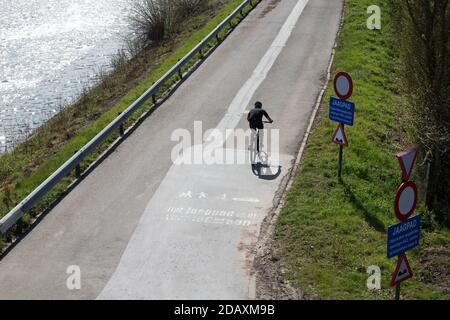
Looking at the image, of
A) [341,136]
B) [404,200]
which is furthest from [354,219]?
[404,200]

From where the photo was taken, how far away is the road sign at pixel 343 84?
15.0m

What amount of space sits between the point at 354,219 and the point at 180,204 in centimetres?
374

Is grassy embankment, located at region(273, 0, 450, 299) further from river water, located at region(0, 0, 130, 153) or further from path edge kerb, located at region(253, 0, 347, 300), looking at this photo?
river water, located at region(0, 0, 130, 153)

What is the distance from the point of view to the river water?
1197 inches

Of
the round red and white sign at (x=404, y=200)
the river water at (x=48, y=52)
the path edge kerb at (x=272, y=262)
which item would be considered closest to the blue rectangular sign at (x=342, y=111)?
the path edge kerb at (x=272, y=262)

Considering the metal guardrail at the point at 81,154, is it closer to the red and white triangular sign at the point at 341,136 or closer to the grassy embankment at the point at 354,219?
the grassy embankment at the point at 354,219

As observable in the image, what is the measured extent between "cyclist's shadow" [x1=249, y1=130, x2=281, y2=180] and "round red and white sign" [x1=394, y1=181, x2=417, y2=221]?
584 centimetres

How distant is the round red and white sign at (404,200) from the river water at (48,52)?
18589 millimetres

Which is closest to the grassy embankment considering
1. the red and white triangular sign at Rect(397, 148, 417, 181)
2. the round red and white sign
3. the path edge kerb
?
the path edge kerb

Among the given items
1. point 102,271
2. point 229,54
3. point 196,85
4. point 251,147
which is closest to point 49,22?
point 229,54

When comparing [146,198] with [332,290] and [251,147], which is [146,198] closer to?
[251,147]

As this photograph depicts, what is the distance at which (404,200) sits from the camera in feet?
34.1

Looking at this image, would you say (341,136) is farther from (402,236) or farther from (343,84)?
(402,236)

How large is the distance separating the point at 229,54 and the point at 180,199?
12.2m
